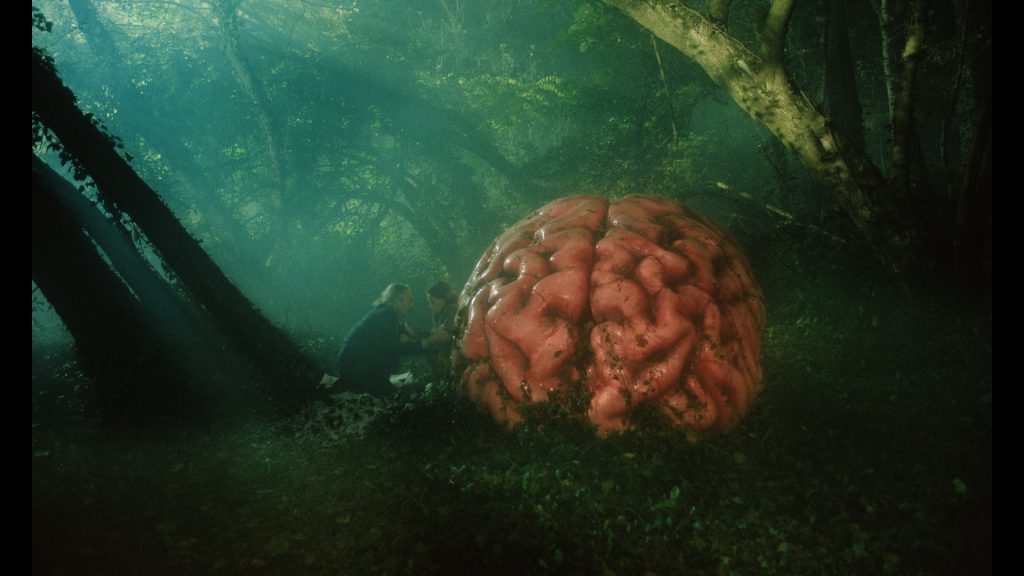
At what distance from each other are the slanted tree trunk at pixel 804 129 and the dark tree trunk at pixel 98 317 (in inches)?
266

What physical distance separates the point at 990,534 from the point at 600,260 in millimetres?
3126

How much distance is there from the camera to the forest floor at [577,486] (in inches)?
122

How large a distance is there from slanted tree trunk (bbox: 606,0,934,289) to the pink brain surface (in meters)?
1.18

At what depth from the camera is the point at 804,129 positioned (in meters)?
4.81

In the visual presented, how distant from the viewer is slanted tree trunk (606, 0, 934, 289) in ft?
15.8

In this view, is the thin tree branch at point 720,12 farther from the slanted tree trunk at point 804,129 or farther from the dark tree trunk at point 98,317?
the dark tree trunk at point 98,317

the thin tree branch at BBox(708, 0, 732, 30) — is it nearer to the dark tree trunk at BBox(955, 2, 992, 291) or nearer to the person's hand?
the dark tree trunk at BBox(955, 2, 992, 291)

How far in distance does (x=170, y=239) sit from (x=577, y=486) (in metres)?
5.23

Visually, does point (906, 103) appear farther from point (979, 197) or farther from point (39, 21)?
point (39, 21)

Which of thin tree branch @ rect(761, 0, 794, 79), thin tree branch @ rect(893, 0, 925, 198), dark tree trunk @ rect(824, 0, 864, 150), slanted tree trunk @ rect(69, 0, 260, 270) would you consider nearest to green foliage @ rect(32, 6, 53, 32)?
slanted tree trunk @ rect(69, 0, 260, 270)

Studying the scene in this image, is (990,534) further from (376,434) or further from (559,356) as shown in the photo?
(376,434)

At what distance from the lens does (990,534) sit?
300 cm


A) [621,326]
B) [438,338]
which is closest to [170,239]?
[438,338]

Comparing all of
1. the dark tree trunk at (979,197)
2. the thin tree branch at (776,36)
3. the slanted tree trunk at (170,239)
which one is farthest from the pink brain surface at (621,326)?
the slanted tree trunk at (170,239)
